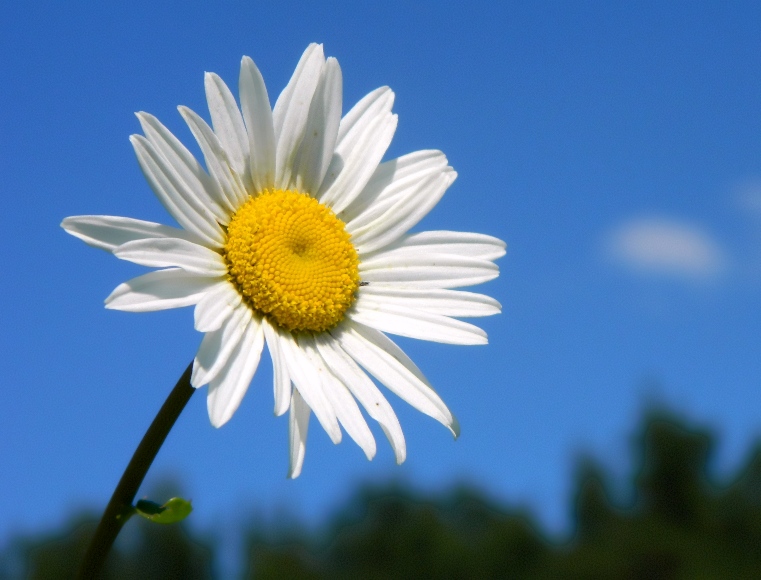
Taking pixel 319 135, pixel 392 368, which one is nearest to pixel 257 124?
pixel 319 135

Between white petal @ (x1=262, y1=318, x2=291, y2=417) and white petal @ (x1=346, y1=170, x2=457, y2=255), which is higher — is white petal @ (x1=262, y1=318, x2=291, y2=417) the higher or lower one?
the lower one

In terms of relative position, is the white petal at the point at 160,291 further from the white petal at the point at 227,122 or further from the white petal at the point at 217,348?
the white petal at the point at 227,122

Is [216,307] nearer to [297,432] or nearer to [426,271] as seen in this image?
[297,432]

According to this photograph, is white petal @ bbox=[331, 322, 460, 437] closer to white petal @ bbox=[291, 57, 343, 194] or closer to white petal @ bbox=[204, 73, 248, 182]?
white petal @ bbox=[291, 57, 343, 194]

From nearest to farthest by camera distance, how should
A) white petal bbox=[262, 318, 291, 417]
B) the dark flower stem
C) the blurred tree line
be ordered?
the dark flower stem < white petal bbox=[262, 318, 291, 417] < the blurred tree line

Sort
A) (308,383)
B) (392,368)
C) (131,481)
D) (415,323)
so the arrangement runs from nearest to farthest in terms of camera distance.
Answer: (131,481) < (308,383) < (392,368) < (415,323)

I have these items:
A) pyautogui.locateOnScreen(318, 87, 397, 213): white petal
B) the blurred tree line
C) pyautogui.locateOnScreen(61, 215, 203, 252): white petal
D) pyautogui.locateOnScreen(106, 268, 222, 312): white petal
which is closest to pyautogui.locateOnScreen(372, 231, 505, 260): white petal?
pyautogui.locateOnScreen(318, 87, 397, 213): white petal
